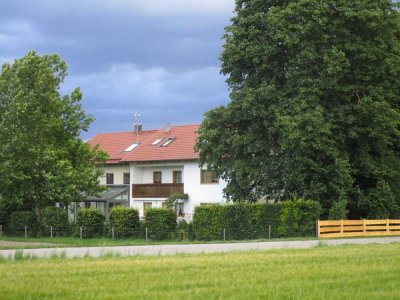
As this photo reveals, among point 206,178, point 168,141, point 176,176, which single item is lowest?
point 206,178

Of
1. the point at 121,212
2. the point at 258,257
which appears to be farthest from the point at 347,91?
the point at 258,257

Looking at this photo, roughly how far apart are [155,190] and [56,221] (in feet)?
54.8

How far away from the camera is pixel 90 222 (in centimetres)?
4638

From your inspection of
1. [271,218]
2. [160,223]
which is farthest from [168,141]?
[271,218]

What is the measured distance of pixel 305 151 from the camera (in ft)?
130

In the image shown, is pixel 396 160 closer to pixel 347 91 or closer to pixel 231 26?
pixel 347 91

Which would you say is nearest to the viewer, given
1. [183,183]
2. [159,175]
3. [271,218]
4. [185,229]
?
[271,218]

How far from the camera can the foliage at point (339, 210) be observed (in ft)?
132

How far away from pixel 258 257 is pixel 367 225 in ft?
79.9

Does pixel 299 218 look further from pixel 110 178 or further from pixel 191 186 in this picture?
pixel 110 178

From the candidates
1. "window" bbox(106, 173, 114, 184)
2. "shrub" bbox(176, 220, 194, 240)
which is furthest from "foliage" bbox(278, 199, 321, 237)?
"window" bbox(106, 173, 114, 184)

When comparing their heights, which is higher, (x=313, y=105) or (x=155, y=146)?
(x=155, y=146)

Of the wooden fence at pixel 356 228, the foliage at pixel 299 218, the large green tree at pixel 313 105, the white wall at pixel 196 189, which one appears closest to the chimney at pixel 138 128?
the white wall at pixel 196 189

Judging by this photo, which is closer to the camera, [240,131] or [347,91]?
[347,91]
